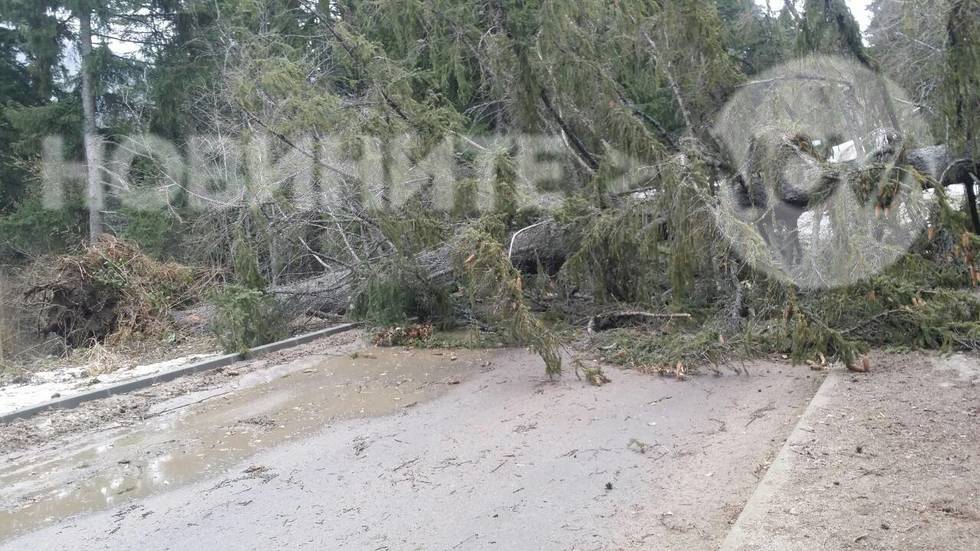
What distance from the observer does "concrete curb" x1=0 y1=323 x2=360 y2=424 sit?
5.70 m

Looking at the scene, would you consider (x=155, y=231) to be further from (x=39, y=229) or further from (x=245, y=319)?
(x=245, y=319)

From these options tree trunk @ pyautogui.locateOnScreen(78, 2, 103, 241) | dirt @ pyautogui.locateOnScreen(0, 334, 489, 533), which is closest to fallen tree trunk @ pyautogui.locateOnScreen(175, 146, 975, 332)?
dirt @ pyautogui.locateOnScreen(0, 334, 489, 533)

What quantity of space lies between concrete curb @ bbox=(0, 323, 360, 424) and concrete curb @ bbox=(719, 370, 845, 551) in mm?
5125

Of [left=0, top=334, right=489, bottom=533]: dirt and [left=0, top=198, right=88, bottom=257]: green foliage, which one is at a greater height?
[left=0, top=198, right=88, bottom=257]: green foliage

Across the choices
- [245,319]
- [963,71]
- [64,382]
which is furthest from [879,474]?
[64,382]

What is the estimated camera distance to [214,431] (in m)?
5.20

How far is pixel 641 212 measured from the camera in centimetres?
714

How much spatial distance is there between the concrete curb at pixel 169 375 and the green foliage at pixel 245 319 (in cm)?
16

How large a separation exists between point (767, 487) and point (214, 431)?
12.0ft

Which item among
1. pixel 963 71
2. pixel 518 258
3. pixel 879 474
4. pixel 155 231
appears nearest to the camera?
pixel 879 474

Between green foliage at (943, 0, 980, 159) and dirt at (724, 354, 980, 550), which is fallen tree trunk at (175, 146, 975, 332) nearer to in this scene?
green foliage at (943, 0, 980, 159)

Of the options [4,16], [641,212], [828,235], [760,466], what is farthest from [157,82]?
[760,466]

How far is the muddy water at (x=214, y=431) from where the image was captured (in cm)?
416

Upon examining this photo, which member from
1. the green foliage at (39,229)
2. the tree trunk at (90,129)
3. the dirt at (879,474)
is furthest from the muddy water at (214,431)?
the green foliage at (39,229)
